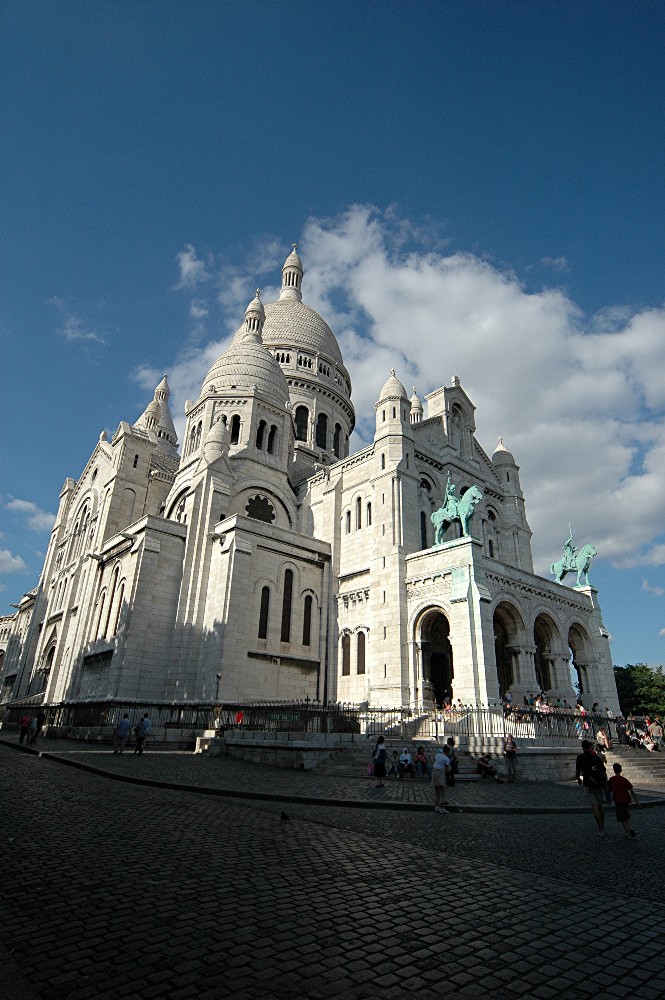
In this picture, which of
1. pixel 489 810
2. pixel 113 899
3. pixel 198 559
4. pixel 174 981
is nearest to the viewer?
pixel 174 981

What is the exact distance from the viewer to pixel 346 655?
105 ft

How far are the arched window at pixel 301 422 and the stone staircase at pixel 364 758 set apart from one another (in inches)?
1225

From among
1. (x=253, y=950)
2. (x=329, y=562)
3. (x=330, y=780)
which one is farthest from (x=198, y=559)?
(x=253, y=950)

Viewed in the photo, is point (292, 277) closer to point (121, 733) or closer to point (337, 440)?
point (337, 440)

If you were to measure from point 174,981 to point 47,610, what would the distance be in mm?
46667

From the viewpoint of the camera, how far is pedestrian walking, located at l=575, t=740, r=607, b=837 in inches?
394

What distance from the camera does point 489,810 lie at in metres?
12.0

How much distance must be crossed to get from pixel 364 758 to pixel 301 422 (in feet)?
112

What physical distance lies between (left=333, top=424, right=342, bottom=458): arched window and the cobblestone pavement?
138 feet

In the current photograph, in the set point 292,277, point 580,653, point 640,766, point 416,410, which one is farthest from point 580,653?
point 292,277

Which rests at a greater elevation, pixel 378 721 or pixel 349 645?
pixel 349 645

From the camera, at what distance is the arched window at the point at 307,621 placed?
3209 cm

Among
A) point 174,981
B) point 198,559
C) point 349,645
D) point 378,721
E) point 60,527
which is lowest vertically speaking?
point 174,981

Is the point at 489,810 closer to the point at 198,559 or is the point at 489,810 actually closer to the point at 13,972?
the point at 13,972
